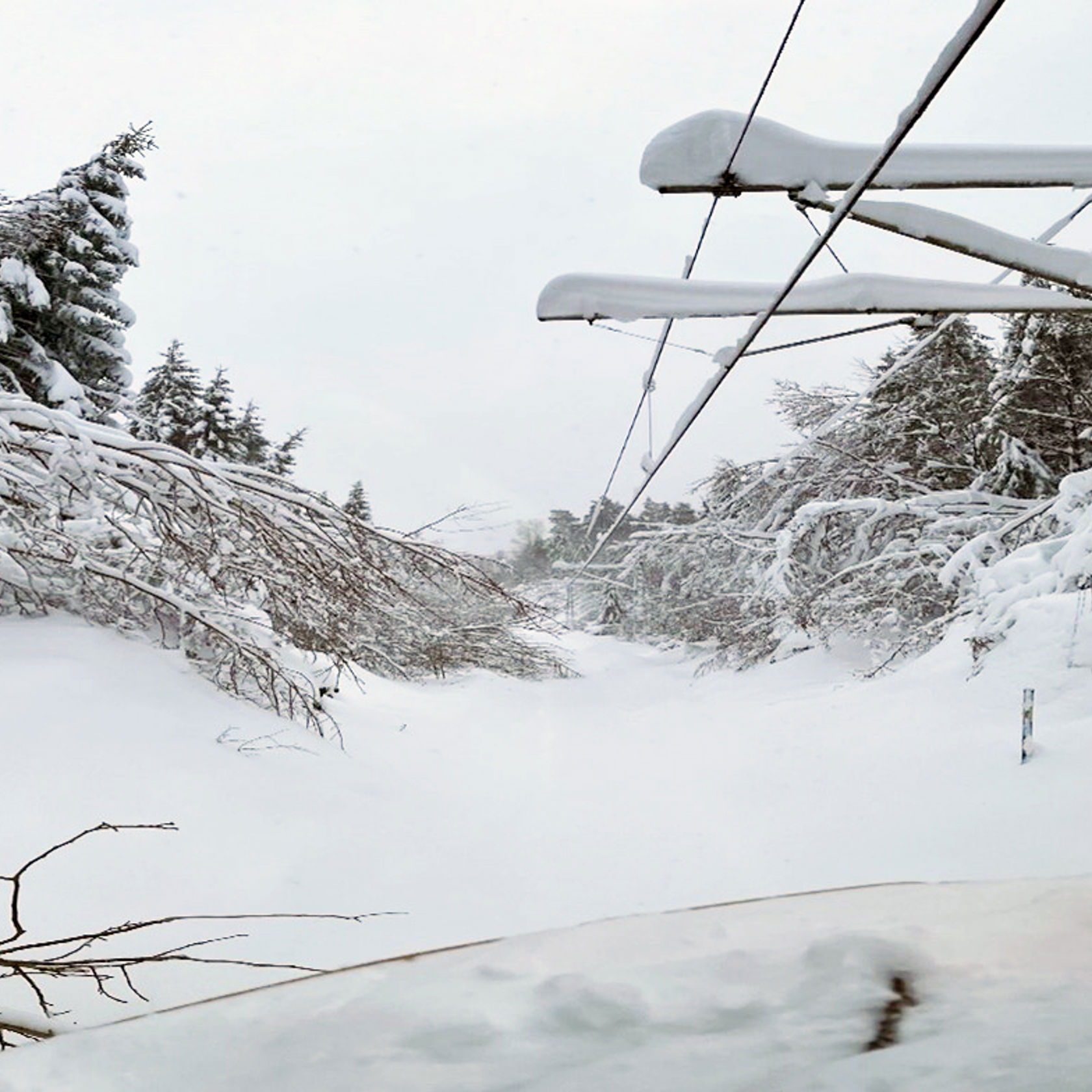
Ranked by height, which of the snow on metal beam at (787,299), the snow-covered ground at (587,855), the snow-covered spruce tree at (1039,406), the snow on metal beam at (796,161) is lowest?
the snow-covered ground at (587,855)

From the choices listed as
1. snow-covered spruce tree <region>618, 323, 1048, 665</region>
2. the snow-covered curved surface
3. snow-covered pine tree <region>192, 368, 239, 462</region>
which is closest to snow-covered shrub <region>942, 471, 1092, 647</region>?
snow-covered spruce tree <region>618, 323, 1048, 665</region>

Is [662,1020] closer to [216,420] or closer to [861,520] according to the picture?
[861,520]

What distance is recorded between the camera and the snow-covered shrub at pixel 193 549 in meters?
4.67

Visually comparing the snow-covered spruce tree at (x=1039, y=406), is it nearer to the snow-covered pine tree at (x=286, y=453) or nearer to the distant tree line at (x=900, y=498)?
the distant tree line at (x=900, y=498)

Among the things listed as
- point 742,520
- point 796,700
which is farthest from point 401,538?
point 742,520

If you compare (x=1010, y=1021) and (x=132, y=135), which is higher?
(x=132, y=135)

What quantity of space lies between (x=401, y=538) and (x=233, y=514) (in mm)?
1050

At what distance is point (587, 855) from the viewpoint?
5.32m

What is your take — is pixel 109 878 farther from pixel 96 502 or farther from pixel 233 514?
pixel 96 502

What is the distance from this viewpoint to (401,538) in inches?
207

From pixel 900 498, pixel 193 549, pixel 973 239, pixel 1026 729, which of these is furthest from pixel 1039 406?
pixel 193 549

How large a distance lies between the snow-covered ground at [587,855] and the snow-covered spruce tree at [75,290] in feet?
30.9

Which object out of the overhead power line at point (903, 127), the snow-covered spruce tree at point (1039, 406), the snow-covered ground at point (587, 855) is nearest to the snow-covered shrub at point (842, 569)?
the snow-covered spruce tree at point (1039, 406)

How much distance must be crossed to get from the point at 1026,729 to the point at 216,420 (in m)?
20.2
